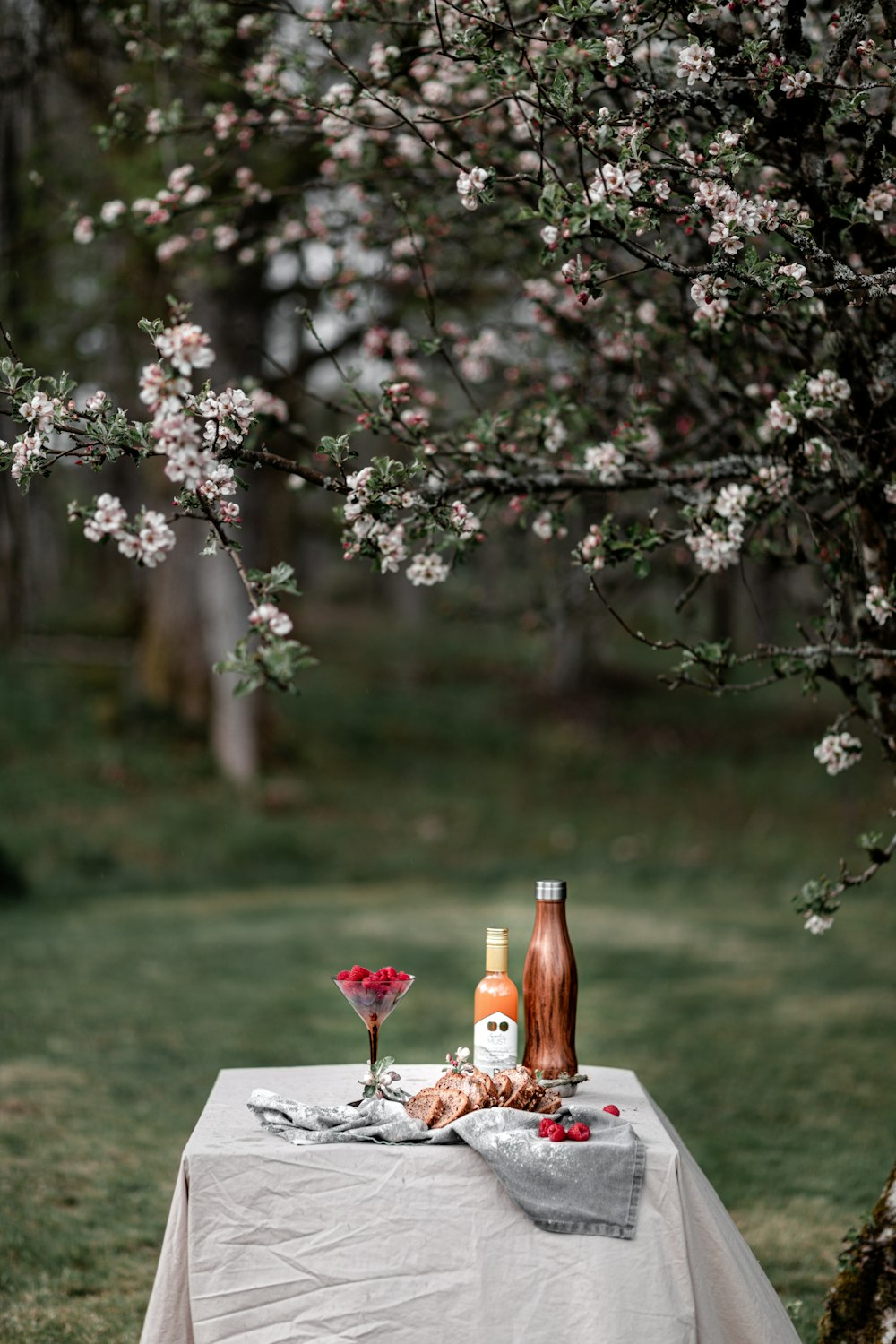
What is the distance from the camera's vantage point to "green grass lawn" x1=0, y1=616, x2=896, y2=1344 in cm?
561

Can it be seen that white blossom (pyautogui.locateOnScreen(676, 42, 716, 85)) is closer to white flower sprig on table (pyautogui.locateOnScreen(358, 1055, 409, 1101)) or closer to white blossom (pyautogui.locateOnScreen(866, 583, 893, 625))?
white blossom (pyautogui.locateOnScreen(866, 583, 893, 625))

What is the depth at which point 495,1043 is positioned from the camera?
3.22 meters

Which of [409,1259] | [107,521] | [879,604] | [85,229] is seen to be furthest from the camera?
[85,229]

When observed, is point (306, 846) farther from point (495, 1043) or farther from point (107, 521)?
point (107, 521)

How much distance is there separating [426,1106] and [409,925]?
27.0 feet

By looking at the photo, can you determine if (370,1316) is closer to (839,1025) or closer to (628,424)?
(628,424)

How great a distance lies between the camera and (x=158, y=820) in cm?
1353

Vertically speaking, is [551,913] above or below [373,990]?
above

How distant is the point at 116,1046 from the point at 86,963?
2068 mm

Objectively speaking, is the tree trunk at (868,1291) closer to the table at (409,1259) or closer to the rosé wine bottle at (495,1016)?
the table at (409,1259)

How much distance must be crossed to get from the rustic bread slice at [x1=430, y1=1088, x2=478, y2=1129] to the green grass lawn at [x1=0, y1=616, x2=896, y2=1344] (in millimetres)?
1753

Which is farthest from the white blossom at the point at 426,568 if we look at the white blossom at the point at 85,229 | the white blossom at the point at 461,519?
the white blossom at the point at 85,229

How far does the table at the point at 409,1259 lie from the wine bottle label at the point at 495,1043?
37 centimetres

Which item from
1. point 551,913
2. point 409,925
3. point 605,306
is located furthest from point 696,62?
point 409,925
